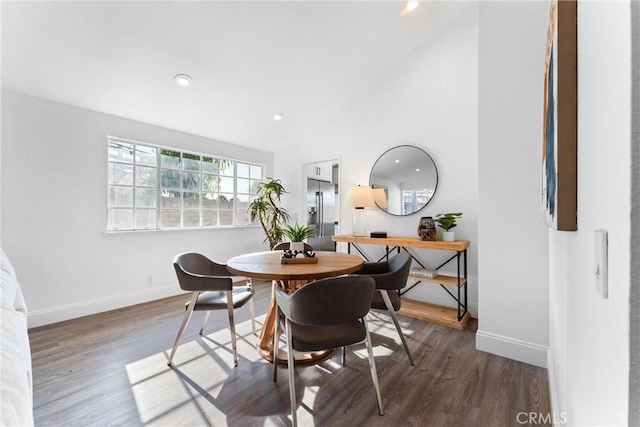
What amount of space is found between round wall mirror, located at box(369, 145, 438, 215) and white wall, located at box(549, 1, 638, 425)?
271 cm

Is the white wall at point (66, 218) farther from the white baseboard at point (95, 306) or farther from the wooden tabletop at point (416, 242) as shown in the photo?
the wooden tabletop at point (416, 242)

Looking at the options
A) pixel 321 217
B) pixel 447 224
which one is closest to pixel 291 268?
pixel 447 224

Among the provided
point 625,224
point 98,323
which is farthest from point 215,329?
point 625,224

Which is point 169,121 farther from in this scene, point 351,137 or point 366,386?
point 366,386

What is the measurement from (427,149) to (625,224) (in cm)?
325

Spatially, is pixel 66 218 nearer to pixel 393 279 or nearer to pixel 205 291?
pixel 205 291

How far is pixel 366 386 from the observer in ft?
5.88

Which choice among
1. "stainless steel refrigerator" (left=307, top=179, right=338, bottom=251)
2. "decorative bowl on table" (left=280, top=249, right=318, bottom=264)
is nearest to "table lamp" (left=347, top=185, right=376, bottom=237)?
"stainless steel refrigerator" (left=307, top=179, right=338, bottom=251)

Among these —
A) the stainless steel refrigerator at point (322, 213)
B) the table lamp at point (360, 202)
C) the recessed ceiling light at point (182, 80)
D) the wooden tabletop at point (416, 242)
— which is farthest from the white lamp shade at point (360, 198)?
the recessed ceiling light at point (182, 80)

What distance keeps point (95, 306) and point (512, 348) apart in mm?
4097

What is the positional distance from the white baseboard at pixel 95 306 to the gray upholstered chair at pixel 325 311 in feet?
8.89

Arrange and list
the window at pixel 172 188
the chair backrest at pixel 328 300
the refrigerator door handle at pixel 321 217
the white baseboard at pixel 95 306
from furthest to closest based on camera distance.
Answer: the refrigerator door handle at pixel 321 217, the window at pixel 172 188, the white baseboard at pixel 95 306, the chair backrest at pixel 328 300

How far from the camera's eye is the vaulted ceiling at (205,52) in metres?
2.16

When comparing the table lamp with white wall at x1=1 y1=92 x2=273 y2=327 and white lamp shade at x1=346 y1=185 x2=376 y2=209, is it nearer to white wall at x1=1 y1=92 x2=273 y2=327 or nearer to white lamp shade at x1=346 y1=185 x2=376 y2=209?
white lamp shade at x1=346 y1=185 x2=376 y2=209
